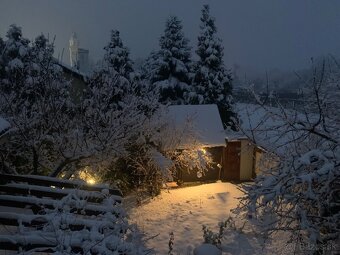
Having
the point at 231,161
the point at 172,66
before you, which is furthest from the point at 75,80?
the point at 231,161

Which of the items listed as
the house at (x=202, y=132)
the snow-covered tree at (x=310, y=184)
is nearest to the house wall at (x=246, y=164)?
the house at (x=202, y=132)

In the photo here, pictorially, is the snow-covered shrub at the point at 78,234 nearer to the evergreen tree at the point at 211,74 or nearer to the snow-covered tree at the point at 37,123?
the snow-covered tree at the point at 37,123

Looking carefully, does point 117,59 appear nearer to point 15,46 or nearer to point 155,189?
point 15,46

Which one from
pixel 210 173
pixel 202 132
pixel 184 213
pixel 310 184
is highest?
pixel 202 132

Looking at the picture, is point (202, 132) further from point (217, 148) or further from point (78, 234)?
point (78, 234)

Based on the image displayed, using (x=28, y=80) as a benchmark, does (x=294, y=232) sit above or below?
below

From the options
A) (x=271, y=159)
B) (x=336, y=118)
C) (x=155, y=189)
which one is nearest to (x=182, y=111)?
(x=155, y=189)

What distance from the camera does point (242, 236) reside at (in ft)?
47.0

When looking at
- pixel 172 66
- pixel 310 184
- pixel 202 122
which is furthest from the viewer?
pixel 172 66

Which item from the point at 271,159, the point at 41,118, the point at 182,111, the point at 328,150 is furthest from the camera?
the point at 182,111

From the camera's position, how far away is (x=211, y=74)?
2995 centimetres

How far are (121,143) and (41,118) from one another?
11.4ft

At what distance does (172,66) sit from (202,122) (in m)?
10.3

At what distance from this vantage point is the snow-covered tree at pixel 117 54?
26609mm
